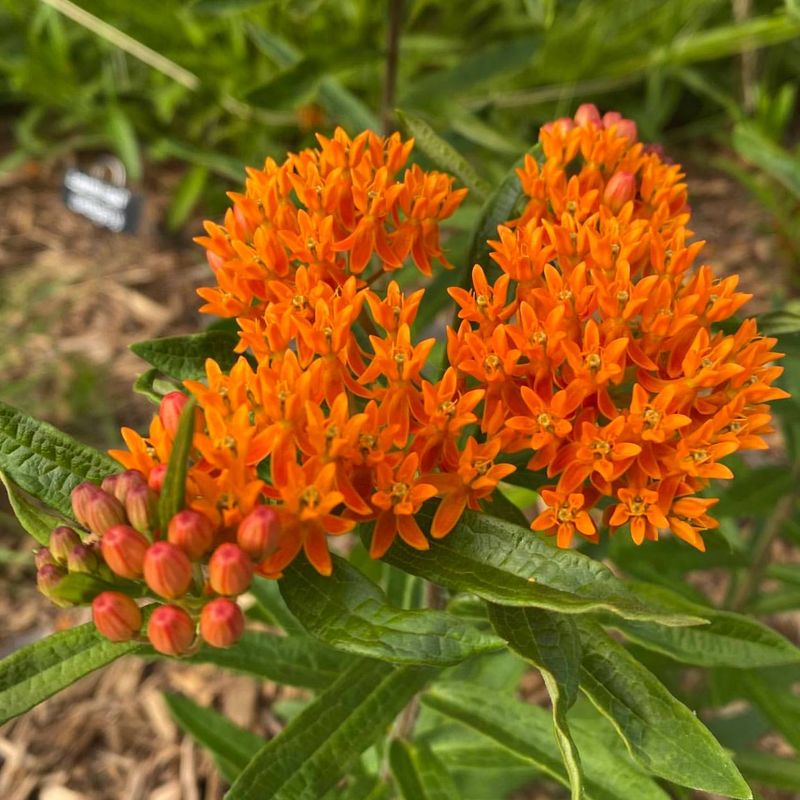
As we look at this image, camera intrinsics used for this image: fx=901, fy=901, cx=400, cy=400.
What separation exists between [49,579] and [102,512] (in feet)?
0.35

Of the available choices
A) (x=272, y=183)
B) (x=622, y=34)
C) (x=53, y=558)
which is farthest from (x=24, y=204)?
(x=53, y=558)

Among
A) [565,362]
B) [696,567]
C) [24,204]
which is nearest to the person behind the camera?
[565,362]

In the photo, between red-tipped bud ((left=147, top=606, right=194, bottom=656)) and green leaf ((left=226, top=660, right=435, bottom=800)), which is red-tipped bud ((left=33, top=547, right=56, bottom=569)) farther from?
green leaf ((left=226, top=660, right=435, bottom=800))

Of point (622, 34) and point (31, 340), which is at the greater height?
point (622, 34)

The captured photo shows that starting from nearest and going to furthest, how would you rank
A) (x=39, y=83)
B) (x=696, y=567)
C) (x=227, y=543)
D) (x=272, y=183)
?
1. (x=227, y=543)
2. (x=272, y=183)
3. (x=696, y=567)
4. (x=39, y=83)

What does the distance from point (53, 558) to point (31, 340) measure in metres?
3.41

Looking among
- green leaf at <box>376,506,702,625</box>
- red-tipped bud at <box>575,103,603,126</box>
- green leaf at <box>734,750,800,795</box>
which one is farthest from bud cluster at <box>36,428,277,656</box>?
green leaf at <box>734,750,800,795</box>

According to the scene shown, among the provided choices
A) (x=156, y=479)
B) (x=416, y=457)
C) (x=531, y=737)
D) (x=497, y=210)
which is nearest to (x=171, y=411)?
(x=156, y=479)

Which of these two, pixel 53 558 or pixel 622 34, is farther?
pixel 622 34

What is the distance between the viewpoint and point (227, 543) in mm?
1148

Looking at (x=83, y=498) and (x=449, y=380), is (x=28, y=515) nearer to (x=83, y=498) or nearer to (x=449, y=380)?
(x=83, y=498)

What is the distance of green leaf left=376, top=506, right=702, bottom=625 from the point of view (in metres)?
1.11

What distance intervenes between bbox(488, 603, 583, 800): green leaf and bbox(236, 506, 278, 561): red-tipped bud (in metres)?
0.34

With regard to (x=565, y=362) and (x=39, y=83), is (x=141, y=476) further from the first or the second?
(x=39, y=83)
